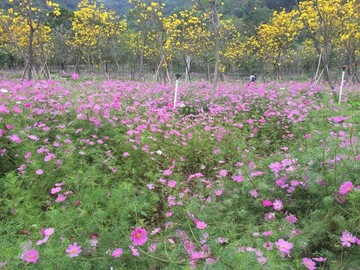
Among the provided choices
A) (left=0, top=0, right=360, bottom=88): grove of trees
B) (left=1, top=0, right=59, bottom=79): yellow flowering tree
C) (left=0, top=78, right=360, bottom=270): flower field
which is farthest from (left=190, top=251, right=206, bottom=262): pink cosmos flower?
(left=1, top=0, right=59, bottom=79): yellow flowering tree

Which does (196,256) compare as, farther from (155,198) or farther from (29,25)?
(29,25)

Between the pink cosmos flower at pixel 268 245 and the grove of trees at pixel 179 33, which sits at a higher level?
the grove of trees at pixel 179 33

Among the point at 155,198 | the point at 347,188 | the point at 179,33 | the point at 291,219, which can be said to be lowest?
the point at 155,198

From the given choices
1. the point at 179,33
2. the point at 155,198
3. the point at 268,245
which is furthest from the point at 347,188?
the point at 179,33

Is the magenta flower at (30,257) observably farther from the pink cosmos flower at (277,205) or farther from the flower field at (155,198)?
the pink cosmos flower at (277,205)

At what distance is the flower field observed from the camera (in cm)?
180

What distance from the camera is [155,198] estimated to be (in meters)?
2.69

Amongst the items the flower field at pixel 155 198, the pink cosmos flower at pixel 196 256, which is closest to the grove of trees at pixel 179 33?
the flower field at pixel 155 198

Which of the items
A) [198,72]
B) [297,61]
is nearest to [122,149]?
[297,61]

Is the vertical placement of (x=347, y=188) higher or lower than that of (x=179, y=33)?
lower

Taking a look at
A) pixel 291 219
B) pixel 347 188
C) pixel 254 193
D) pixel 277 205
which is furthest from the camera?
pixel 254 193

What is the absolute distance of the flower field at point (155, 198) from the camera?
70.9 inches

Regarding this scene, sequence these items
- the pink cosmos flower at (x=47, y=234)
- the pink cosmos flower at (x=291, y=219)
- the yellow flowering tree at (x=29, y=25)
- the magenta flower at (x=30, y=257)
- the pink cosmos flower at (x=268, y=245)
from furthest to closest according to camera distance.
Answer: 1. the yellow flowering tree at (x=29, y=25)
2. the pink cosmos flower at (x=291, y=219)
3. the pink cosmos flower at (x=268, y=245)
4. the pink cosmos flower at (x=47, y=234)
5. the magenta flower at (x=30, y=257)

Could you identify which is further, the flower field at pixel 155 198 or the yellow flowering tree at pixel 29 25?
the yellow flowering tree at pixel 29 25
